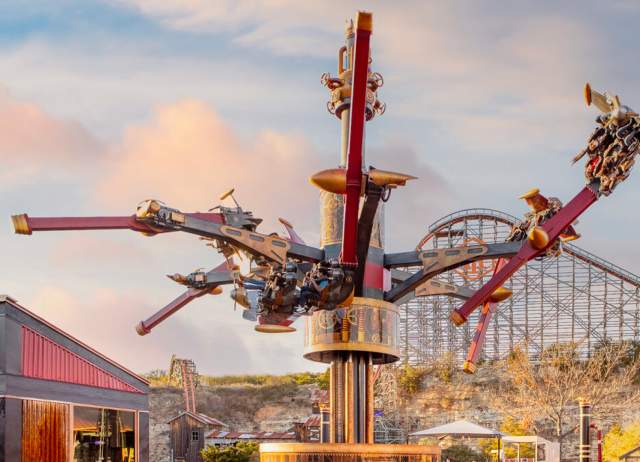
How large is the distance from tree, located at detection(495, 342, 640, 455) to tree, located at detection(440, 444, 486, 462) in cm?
491

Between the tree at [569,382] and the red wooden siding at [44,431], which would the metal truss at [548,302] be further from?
the red wooden siding at [44,431]

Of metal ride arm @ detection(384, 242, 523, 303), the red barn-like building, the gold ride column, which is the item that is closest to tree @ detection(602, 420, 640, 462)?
metal ride arm @ detection(384, 242, 523, 303)

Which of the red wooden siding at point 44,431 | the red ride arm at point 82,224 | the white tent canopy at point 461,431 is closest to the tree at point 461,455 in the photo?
the white tent canopy at point 461,431

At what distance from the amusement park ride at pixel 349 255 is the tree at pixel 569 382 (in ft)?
96.2

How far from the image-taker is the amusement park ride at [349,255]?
13.8m

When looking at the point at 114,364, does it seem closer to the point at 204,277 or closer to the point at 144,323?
the point at 144,323

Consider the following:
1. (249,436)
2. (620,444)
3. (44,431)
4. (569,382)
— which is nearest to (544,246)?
(44,431)

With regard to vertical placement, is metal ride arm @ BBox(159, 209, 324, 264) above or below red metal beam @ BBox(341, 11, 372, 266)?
below

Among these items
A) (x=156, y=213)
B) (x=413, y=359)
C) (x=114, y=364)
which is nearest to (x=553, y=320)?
(x=413, y=359)

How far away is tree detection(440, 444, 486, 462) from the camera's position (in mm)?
38781

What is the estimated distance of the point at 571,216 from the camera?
14758 millimetres

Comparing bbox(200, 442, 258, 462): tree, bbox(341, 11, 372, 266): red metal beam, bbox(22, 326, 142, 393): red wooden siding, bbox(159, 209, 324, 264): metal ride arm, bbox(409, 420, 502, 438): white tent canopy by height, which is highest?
bbox(341, 11, 372, 266): red metal beam

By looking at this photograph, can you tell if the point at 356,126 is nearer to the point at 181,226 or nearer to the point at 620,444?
the point at 181,226

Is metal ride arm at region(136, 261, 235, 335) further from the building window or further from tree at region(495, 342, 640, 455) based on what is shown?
tree at region(495, 342, 640, 455)
